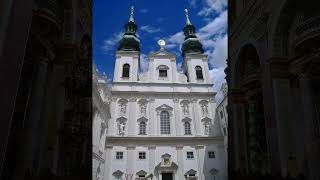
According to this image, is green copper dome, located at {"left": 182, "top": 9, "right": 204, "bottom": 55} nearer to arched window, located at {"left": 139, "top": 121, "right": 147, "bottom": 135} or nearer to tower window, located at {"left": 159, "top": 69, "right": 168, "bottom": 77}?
tower window, located at {"left": 159, "top": 69, "right": 168, "bottom": 77}

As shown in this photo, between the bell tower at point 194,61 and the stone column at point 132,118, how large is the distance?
358 inches

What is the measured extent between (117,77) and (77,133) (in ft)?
103

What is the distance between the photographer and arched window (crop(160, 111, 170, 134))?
132 ft

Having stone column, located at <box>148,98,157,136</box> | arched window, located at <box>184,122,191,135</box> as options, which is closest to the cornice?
stone column, located at <box>148,98,157,136</box>

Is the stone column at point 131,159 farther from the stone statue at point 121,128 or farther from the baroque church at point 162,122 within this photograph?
the stone statue at point 121,128

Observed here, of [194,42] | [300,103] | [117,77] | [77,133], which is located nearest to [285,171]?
[300,103]

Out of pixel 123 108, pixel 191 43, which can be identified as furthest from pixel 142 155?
pixel 191 43

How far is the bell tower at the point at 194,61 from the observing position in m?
43.9

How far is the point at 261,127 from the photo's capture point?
12.6 meters

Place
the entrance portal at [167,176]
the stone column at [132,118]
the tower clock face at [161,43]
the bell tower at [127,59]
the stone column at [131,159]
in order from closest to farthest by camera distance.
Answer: the stone column at [131,159] → the entrance portal at [167,176] → the stone column at [132,118] → the bell tower at [127,59] → the tower clock face at [161,43]

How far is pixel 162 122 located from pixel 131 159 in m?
6.65

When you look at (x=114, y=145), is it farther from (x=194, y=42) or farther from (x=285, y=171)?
(x=285, y=171)

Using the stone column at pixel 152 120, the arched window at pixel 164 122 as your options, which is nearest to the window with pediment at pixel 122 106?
the stone column at pixel 152 120

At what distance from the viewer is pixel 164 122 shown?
40594 millimetres
